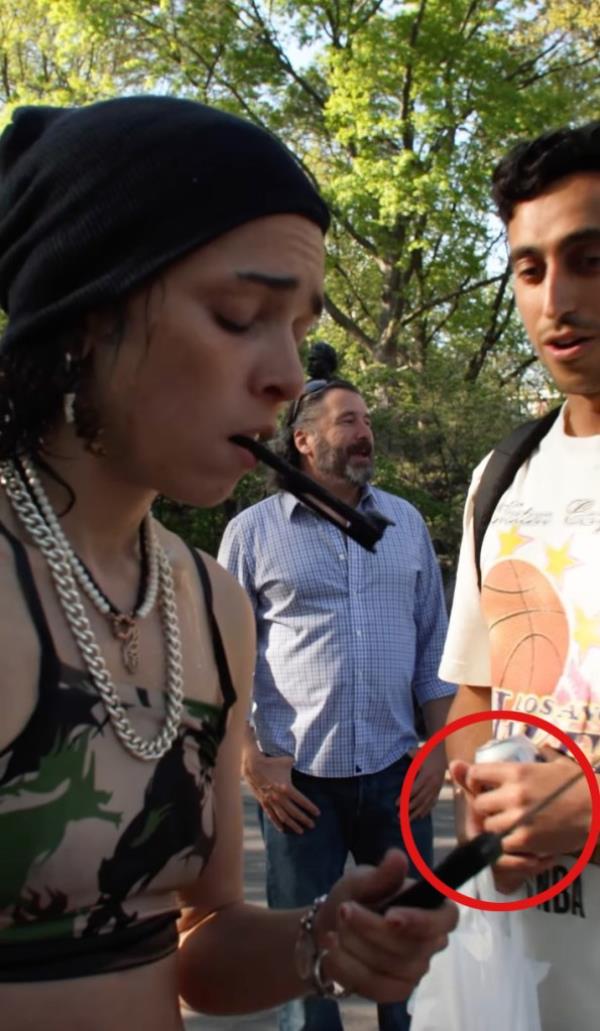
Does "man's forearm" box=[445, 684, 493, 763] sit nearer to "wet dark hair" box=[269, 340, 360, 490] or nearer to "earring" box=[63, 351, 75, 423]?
"earring" box=[63, 351, 75, 423]

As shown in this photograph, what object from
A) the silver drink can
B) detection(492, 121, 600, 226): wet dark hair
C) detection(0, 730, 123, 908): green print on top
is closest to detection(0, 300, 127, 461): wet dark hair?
detection(0, 730, 123, 908): green print on top

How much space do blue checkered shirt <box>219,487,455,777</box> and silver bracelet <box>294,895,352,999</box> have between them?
2.54 m

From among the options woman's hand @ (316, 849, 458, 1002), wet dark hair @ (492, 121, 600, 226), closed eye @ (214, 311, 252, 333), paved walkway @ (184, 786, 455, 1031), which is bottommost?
paved walkway @ (184, 786, 455, 1031)

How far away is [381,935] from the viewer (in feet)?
4.26

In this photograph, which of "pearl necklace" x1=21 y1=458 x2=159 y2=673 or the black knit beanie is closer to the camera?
the black knit beanie

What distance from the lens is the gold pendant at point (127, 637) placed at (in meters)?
1.52

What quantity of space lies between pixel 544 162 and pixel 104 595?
47.8 inches

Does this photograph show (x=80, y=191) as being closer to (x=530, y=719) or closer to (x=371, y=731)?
(x=530, y=719)

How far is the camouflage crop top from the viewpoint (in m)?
1.32

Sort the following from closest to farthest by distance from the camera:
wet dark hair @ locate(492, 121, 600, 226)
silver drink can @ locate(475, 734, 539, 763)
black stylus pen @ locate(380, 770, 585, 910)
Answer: black stylus pen @ locate(380, 770, 585, 910)
silver drink can @ locate(475, 734, 539, 763)
wet dark hair @ locate(492, 121, 600, 226)

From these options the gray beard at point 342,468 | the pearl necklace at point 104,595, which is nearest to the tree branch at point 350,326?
the gray beard at point 342,468

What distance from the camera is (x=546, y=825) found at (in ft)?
6.04

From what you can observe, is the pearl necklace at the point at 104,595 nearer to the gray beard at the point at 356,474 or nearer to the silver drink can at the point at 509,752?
the silver drink can at the point at 509,752

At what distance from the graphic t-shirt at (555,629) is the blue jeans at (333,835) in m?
1.86
